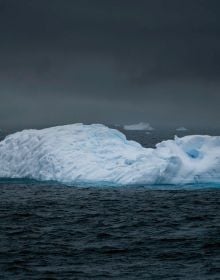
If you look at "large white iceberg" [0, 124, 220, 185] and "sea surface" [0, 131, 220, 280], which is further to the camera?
"large white iceberg" [0, 124, 220, 185]

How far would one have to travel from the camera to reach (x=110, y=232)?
63.6 feet

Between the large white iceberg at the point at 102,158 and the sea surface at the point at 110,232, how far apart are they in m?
0.87

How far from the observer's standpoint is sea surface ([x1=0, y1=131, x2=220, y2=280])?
47.7ft

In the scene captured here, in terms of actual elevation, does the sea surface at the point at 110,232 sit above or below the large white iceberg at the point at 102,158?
below

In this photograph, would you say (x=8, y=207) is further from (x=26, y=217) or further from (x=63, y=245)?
(x=63, y=245)

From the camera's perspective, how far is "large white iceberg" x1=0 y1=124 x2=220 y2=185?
2961 cm

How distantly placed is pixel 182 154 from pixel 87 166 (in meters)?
4.95

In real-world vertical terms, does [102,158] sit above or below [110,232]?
above

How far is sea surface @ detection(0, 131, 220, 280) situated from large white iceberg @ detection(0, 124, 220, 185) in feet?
2.87

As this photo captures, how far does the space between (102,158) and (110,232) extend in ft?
42.2

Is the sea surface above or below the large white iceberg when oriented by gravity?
below

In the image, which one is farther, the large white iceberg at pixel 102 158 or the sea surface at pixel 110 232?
the large white iceberg at pixel 102 158

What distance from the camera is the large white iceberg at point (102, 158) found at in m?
29.6

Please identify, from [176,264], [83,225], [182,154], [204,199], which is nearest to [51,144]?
[182,154]
